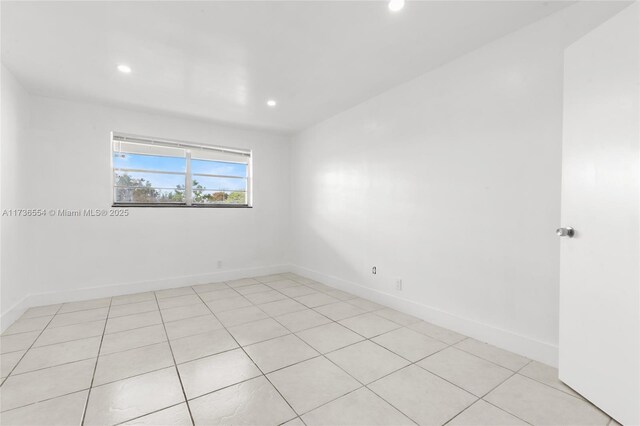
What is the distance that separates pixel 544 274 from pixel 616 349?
67 cm

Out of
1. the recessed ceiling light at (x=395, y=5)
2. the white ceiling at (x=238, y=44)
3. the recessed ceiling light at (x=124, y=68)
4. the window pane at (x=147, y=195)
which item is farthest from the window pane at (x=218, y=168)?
the recessed ceiling light at (x=395, y=5)

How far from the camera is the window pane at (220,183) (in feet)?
15.5

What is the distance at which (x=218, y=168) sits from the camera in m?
4.92

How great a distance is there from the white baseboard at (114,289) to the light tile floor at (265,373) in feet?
0.50

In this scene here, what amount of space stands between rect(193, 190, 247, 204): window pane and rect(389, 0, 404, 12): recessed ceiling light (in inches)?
151

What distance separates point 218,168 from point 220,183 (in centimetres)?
26

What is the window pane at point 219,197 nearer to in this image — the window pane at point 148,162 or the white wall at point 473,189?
the window pane at point 148,162

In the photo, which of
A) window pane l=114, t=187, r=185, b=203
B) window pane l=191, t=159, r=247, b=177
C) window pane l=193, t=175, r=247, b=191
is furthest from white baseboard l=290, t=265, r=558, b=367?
window pane l=114, t=187, r=185, b=203

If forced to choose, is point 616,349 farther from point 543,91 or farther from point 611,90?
point 543,91

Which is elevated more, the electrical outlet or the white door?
the white door

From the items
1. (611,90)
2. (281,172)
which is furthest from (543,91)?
(281,172)

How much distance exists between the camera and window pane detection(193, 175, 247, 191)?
4719 millimetres

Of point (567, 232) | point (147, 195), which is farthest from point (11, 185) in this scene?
point (567, 232)

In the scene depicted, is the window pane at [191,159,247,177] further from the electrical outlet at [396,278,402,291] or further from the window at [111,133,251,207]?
the electrical outlet at [396,278,402,291]
